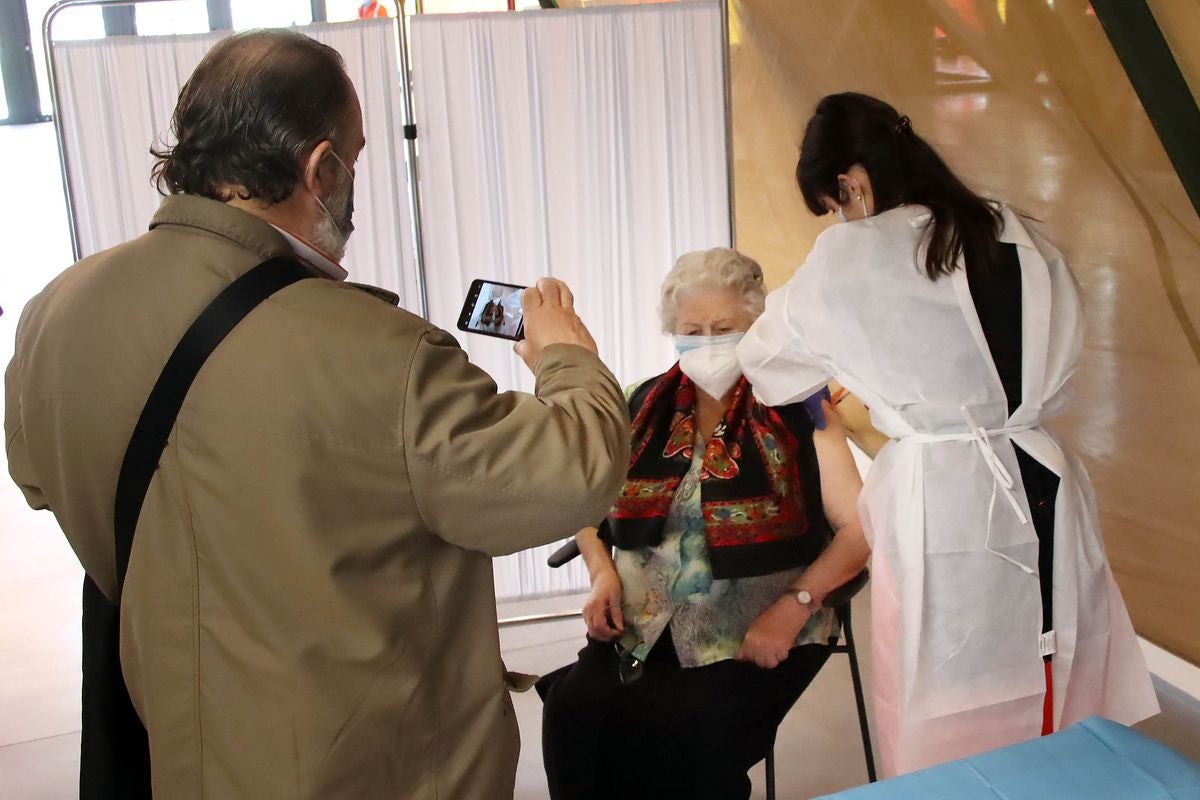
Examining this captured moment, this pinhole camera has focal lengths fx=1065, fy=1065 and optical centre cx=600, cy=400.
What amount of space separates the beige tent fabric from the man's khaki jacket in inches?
71.4

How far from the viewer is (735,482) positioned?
85.2 inches

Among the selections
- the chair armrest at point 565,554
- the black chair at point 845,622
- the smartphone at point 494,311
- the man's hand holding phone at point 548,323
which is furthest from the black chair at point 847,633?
the man's hand holding phone at point 548,323

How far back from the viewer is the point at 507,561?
363cm

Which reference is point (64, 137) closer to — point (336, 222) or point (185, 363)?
point (336, 222)

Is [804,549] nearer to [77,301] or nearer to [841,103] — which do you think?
[841,103]

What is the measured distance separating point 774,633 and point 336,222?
1260mm

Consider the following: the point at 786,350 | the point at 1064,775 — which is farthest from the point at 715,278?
the point at 1064,775

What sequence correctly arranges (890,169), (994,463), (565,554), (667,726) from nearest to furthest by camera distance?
(994,463) → (890,169) → (667,726) → (565,554)

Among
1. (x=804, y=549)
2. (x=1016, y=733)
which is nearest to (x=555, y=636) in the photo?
(x=804, y=549)

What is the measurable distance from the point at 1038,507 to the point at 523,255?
1.90 meters

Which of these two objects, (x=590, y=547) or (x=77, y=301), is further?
(x=590, y=547)

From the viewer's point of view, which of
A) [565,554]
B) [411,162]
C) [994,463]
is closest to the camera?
[994,463]

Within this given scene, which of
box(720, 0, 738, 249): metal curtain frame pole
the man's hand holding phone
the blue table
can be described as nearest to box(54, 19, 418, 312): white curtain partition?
box(720, 0, 738, 249): metal curtain frame pole

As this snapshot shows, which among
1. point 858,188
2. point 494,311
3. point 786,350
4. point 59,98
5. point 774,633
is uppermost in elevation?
point 59,98
